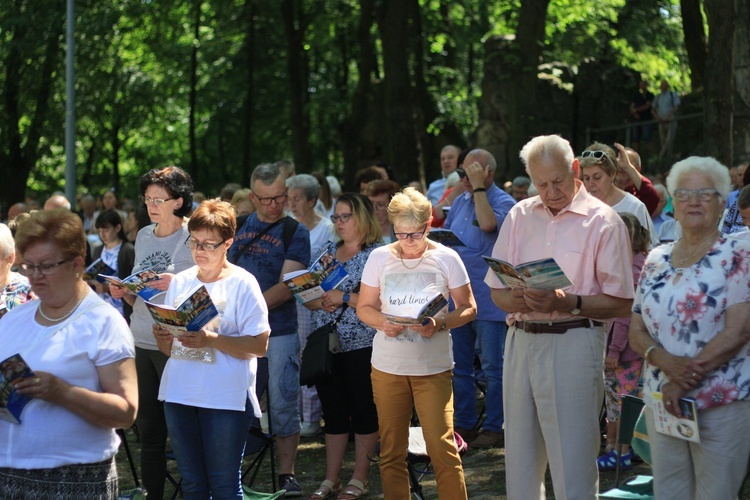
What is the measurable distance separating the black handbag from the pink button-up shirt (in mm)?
1916

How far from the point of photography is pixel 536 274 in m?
4.95

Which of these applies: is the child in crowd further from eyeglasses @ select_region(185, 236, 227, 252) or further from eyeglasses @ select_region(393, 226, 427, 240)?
eyeglasses @ select_region(185, 236, 227, 252)

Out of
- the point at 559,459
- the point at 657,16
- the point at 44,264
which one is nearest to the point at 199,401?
the point at 44,264

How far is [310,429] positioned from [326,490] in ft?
7.42

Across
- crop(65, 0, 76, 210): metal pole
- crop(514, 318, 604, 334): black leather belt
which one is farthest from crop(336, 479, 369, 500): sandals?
crop(65, 0, 76, 210): metal pole

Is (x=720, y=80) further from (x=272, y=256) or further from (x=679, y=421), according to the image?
(x=679, y=421)

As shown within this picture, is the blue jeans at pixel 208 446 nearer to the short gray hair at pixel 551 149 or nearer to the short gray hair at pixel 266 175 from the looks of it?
the short gray hair at pixel 551 149

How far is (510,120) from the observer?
17.7 meters

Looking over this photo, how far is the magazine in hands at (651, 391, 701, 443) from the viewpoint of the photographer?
4.61 m

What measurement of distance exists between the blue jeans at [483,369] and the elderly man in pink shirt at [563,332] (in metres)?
2.84

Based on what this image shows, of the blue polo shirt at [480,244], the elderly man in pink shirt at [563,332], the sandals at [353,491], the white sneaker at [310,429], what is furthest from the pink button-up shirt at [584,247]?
the white sneaker at [310,429]

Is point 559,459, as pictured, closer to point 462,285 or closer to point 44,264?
point 462,285

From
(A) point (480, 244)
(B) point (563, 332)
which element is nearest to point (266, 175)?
(A) point (480, 244)

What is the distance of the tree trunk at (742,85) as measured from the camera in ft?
31.0
